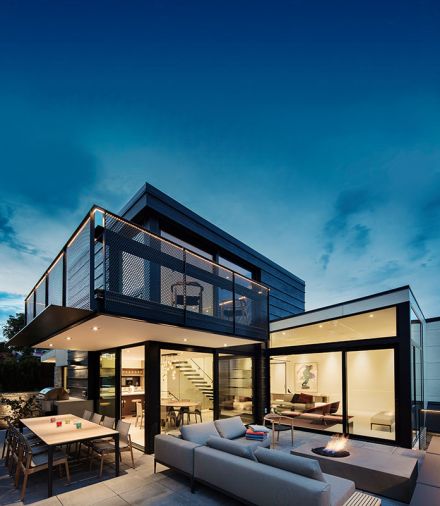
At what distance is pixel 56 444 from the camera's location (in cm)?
534

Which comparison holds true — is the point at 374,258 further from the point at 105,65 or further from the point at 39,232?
the point at 105,65

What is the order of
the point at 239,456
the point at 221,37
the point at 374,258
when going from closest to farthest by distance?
the point at 239,456 < the point at 221,37 < the point at 374,258

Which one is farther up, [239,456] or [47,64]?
[47,64]

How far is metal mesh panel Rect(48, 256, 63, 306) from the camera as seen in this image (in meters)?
6.51

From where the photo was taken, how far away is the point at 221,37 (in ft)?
23.2

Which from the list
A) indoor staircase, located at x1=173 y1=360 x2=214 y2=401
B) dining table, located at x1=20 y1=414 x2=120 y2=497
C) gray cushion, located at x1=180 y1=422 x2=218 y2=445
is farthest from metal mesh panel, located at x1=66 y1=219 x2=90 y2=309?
indoor staircase, located at x1=173 y1=360 x2=214 y2=401

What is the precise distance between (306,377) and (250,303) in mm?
4236

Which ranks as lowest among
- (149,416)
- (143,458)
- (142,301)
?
(143,458)

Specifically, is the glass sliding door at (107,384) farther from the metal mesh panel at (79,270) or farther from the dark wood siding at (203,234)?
the metal mesh panel at (79,270)

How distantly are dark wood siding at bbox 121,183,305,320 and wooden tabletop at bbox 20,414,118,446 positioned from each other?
4.97 meters

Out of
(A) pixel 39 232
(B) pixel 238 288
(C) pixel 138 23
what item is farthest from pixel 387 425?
(A) pixel 39 232

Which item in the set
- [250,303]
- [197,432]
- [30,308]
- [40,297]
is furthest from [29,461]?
[250,303]

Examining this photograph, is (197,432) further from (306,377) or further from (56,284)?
(306,377)

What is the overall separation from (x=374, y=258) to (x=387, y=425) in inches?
1272
